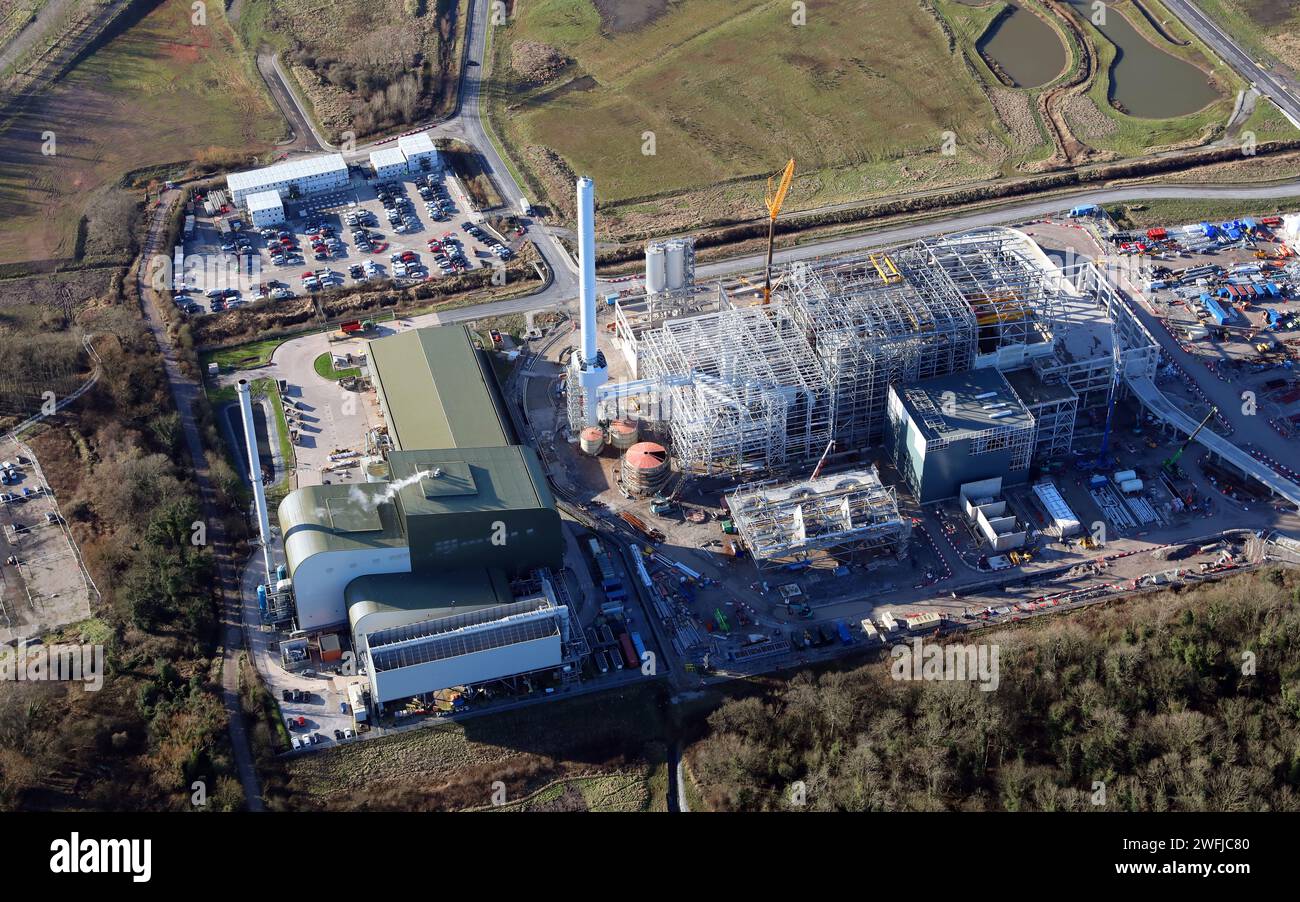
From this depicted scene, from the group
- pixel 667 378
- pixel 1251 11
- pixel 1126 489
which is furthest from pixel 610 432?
pixel 1251 11

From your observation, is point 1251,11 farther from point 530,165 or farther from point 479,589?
point 479,589

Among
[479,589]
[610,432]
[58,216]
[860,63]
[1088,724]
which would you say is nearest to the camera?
[1088,724]

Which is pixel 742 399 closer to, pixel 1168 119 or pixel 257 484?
pixel 257 484

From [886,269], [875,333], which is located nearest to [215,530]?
[875,333]

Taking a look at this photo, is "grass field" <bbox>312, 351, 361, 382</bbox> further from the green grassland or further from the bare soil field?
the green grassland

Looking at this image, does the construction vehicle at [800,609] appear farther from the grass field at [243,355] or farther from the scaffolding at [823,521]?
the grass field at [243,355]

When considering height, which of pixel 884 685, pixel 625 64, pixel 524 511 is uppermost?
pixel 625 64

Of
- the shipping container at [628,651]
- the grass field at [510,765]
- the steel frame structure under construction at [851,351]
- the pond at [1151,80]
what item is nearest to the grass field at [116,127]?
the steel frame structure under construction at [851,351]
